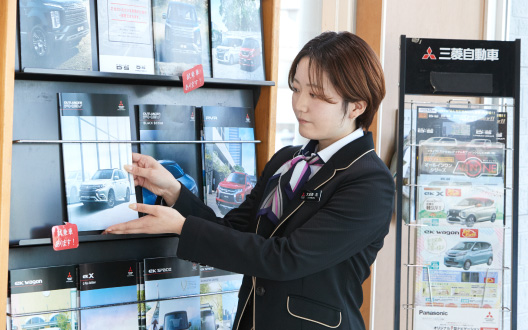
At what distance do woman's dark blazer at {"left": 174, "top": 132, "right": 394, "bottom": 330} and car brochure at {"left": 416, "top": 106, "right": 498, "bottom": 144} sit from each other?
832 mm

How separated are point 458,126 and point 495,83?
233 millimetres

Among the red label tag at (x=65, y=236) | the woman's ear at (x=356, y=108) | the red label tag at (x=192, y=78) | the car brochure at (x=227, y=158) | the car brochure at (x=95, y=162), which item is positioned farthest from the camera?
the car brochure at (x=227, y=158)

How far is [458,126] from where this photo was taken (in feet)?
8.34

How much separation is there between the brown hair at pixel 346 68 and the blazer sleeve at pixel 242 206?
378 mm

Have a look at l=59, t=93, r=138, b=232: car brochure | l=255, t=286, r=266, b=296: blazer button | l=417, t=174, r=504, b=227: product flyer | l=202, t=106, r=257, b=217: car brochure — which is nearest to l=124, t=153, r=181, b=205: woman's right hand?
l=59, t=93, r=138, b=232: car brochure

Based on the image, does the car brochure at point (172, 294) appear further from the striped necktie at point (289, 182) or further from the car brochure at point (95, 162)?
the striped necktie at point (289, 182)

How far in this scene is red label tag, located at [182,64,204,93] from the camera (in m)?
2.18

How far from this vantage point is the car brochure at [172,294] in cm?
220

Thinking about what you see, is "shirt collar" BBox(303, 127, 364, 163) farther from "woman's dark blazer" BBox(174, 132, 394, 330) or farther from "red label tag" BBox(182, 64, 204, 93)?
"red label tag" BBox(182, 64, 204, 93)

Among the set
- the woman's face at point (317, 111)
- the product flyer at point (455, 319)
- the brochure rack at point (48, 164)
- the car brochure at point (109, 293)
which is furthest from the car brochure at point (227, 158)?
the product flyer at point (455, 319)

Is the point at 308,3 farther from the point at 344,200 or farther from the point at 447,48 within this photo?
A: the point at 344,200

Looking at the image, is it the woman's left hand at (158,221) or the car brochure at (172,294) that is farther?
the car brochure at (172,294)

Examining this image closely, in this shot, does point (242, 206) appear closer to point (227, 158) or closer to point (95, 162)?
point (227, 158)

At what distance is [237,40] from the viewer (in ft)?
7.73
